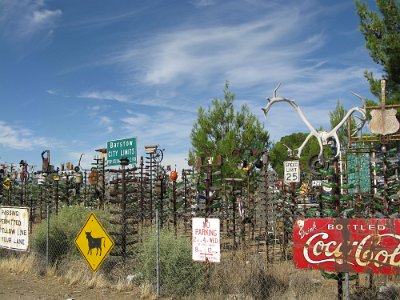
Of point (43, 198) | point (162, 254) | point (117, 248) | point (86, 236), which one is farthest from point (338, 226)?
point (43, 198)

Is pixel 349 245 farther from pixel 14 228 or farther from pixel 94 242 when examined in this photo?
pixel 14 228

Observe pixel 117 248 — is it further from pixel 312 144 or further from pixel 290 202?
pixel 312 144

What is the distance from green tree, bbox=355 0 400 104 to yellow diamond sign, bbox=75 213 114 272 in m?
10.2

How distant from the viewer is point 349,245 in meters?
6.54

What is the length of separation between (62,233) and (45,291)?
122 inches

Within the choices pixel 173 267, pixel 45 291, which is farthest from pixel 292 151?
pixel 45 291

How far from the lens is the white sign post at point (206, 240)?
8117 mm

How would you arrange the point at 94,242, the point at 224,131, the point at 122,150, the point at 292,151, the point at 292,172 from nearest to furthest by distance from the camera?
the point at 94,242 → the point at 122,150 → the point at 292,172 → the point at 292,151 → the point at 224,131

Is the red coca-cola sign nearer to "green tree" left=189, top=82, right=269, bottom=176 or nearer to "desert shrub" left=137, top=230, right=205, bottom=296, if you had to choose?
"desert shrub" left=137, top=230, right=205, bottom=296

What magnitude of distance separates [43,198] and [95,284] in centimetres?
1873

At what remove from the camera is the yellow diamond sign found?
30.0 feet

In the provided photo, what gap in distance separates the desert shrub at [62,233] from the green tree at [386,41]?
991 cm

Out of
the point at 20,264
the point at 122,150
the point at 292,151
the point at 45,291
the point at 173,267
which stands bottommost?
the point at 45,291

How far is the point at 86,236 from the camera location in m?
9.38
